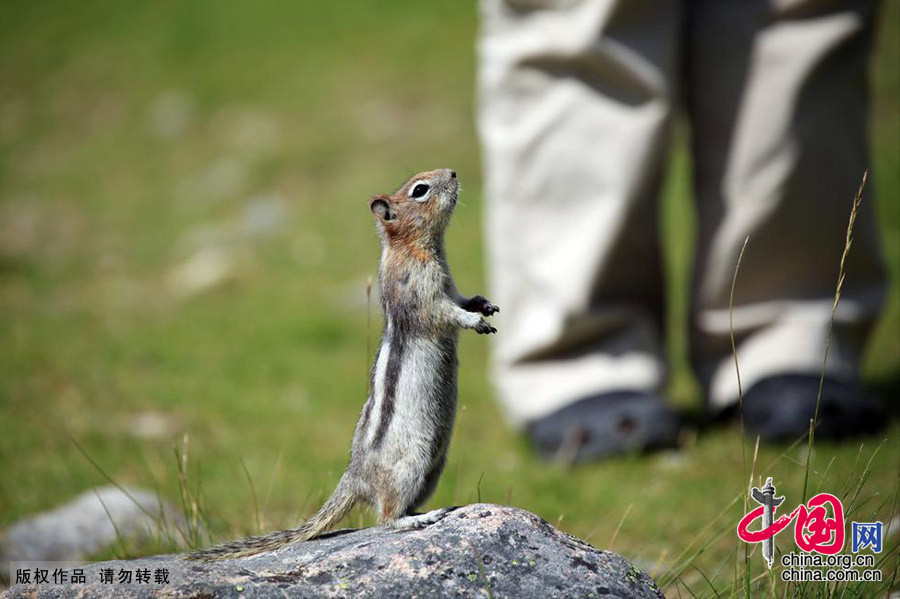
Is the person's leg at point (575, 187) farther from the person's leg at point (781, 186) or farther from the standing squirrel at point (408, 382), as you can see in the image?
the standing squirrel at point (408, 382)

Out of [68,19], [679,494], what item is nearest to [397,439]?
[679,494]

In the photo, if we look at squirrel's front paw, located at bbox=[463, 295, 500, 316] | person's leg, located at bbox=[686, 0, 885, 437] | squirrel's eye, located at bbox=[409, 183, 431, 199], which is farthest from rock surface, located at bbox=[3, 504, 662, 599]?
person's leg, located at bbox=[686, 0, 885, 437]

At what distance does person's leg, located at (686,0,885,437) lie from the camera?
5.08 meters

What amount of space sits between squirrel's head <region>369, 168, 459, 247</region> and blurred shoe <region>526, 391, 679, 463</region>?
2753mm

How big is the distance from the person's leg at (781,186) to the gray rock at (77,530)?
3188 millimetres

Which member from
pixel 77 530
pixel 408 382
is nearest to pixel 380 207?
pixel 408 382

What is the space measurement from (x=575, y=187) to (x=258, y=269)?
20.7 ft

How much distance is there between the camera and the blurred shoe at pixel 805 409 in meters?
5.00

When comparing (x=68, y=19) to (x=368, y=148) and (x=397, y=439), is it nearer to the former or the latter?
(x=368, y=148)

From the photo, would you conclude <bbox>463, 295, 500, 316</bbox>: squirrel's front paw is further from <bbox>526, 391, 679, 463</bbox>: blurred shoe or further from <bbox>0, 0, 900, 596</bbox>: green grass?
<bbox>526, 391, 679, 463</bbox>: blurred shoe

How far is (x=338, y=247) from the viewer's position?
11070 mm

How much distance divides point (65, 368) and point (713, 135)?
5503mm

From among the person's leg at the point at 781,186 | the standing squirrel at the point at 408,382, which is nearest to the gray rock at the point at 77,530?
the standing squirrel at the point at 408,382

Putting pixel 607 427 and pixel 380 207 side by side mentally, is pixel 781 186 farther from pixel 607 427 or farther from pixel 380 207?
pixel 380 207
